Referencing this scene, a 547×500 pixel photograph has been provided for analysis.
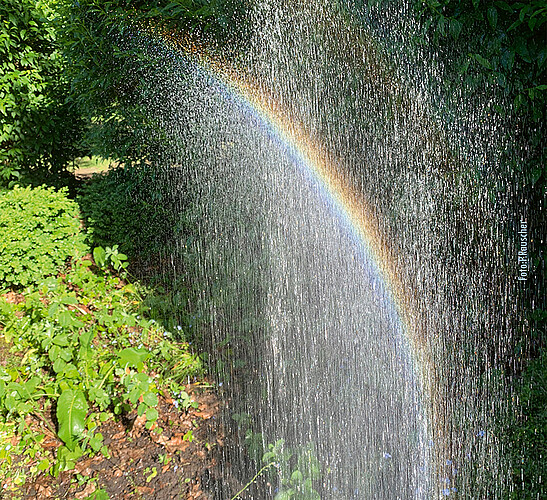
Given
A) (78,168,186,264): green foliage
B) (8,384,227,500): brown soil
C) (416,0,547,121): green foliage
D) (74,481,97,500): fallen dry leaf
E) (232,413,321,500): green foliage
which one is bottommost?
(74,481,97,500): fallen dry leaf

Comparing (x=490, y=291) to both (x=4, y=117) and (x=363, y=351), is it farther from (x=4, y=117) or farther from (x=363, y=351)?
(x=4, y=117)

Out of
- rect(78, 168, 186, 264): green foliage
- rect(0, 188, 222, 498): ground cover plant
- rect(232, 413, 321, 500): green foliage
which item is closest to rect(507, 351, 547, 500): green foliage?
rect(232, 413, 321, 500): green foliage

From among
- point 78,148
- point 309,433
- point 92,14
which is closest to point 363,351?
point 309,433

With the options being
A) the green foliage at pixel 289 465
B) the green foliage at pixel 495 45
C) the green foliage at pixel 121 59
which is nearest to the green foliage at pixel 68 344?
the green foliage at pixel 289 465

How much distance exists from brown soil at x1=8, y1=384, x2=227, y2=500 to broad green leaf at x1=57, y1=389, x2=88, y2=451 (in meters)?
0.16

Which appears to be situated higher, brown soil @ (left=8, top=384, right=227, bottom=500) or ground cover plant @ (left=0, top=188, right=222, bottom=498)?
ground cover plant @ (left=0, top=188, right=222, bottom=498)

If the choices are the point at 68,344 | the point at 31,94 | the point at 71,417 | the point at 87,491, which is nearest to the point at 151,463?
the point at 87,491

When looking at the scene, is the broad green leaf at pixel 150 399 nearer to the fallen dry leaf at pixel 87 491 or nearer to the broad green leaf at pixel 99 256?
the fallen dry leaf at pixel 87 491

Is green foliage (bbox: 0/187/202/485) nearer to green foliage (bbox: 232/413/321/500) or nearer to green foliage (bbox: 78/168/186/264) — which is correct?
green foliage (bbox: 78/168/186/264)

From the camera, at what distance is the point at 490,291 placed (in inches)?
123

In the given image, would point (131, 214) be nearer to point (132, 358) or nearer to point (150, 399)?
point (132, 358)

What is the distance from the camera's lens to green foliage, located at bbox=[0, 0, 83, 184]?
530 cm

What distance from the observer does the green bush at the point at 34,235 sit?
4344 mm

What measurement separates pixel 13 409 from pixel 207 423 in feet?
3.83
